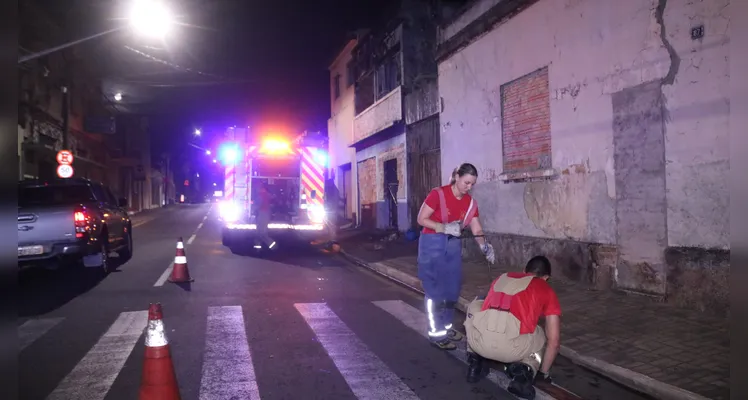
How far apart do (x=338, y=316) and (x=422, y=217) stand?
7.87 feet

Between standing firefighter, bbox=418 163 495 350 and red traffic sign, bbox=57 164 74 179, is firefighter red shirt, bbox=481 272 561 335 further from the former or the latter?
red traffic sign, bbox=57 164 74 179

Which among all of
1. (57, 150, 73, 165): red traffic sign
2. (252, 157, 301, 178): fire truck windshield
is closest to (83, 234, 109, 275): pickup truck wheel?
(252, 157, 301, 178): fire truck windshield

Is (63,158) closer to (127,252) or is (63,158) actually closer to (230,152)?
(230,152)

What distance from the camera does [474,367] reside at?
15.8 feet

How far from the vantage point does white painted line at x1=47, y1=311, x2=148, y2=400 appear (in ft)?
15.1

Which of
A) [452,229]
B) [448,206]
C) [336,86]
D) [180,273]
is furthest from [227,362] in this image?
[336,86]

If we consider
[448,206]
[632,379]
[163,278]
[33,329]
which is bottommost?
[632,379]

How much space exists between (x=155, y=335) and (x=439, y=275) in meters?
3.10

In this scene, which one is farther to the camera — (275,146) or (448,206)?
(275,146)

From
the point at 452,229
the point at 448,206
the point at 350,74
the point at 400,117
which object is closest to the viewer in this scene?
the point at 452,229

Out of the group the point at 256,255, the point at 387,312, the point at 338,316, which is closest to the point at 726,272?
the point at 387,312

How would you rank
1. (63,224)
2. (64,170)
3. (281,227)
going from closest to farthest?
(63,224) → (281,227) → (64,170)

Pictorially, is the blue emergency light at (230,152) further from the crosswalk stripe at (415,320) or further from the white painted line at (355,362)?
the white painted line at (355,362)

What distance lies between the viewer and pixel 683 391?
4406 mm
